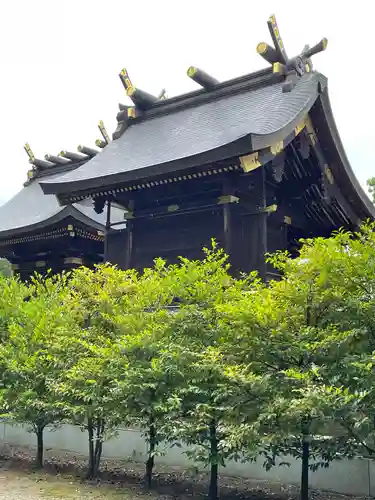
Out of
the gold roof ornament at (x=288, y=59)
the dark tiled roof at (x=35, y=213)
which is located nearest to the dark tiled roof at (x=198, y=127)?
the gold roof ornament at (x=288, y=59)

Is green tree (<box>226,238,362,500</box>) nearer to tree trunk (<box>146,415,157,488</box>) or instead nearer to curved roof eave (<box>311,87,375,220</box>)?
tree trunk (<box>146,415,157,488</box>)

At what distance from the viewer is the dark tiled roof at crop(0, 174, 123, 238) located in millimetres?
14289

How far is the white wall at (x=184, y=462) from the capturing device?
21.1 ft

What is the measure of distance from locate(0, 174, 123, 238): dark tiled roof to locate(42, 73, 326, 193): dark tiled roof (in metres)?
2.03

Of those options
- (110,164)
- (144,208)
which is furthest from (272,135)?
(110,164)

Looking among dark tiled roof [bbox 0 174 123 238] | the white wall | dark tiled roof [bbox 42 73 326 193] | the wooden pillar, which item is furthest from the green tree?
dark tiled roof [bbox 0 174 123 238]

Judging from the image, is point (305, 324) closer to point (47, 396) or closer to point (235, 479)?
point (235, 479)

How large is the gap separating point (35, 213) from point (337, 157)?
428 inches

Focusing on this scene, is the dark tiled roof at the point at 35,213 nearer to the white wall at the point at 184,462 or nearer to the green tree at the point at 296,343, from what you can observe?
the white wall at the point at 184,462

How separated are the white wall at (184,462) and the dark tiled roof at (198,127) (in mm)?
4907

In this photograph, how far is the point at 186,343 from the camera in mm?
6320

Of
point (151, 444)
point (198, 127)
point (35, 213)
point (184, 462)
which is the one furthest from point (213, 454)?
point (35, 213)

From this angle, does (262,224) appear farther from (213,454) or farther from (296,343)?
(213,454)

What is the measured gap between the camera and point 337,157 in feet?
37.7
